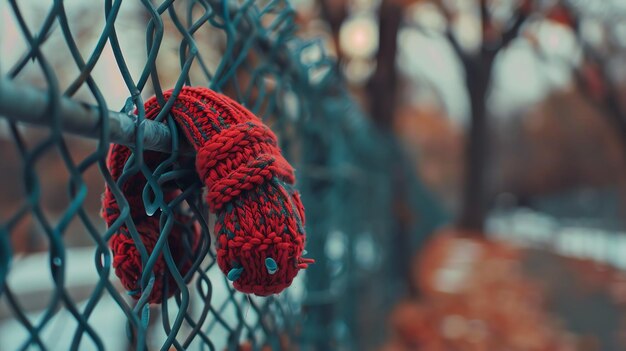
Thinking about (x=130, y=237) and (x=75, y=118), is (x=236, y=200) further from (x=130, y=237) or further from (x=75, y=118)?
(x=75, y=118)

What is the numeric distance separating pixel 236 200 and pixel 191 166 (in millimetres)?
187

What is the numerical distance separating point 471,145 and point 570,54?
213 inches

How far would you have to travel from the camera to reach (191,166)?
1.13 m

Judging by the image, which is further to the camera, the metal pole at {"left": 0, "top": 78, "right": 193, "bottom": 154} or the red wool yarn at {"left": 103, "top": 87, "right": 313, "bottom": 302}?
the red wool yarn at {"left": 103, "top": 87, "right": 313, "bottom": 302}

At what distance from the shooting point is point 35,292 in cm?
1098

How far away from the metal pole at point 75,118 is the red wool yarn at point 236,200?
0.07 meters

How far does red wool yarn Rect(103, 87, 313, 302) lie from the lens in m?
0.96

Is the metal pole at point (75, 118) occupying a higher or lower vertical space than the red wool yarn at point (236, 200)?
higher

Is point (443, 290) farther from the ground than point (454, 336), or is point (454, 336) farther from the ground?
point (454, 336)

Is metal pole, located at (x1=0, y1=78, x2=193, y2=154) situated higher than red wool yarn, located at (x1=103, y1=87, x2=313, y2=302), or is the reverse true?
metal pole, located at (x1=0, y1=78, x2=193, y2=154)

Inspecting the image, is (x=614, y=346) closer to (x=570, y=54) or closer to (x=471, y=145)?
(x=570, y=54)

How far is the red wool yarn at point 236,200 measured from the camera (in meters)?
0.96

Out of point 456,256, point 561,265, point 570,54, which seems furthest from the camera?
point 456,256

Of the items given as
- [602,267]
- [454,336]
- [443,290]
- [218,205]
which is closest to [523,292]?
[602,267]
